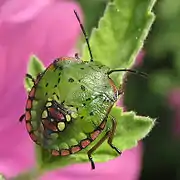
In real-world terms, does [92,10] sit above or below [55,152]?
below

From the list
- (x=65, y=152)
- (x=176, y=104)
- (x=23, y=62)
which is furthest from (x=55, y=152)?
(x=176, y=104)

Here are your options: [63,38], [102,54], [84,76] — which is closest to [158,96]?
[63,38]

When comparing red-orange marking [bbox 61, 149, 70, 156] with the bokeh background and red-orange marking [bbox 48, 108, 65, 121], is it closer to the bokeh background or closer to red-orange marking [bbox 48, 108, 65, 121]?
red-orange marking [bbox 48, 108, 65, 121]

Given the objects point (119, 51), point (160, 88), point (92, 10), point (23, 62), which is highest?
point (119, 51)

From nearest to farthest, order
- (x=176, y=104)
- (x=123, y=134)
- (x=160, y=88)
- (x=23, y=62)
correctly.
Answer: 1. (x=123, y=134)
2. (x=23, y=62)
3. (x=176, y=104)
4. (x=160, y=88)

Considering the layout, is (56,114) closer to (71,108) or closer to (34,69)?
(71,108)

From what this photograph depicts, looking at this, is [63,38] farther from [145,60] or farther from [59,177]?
[145,60]
